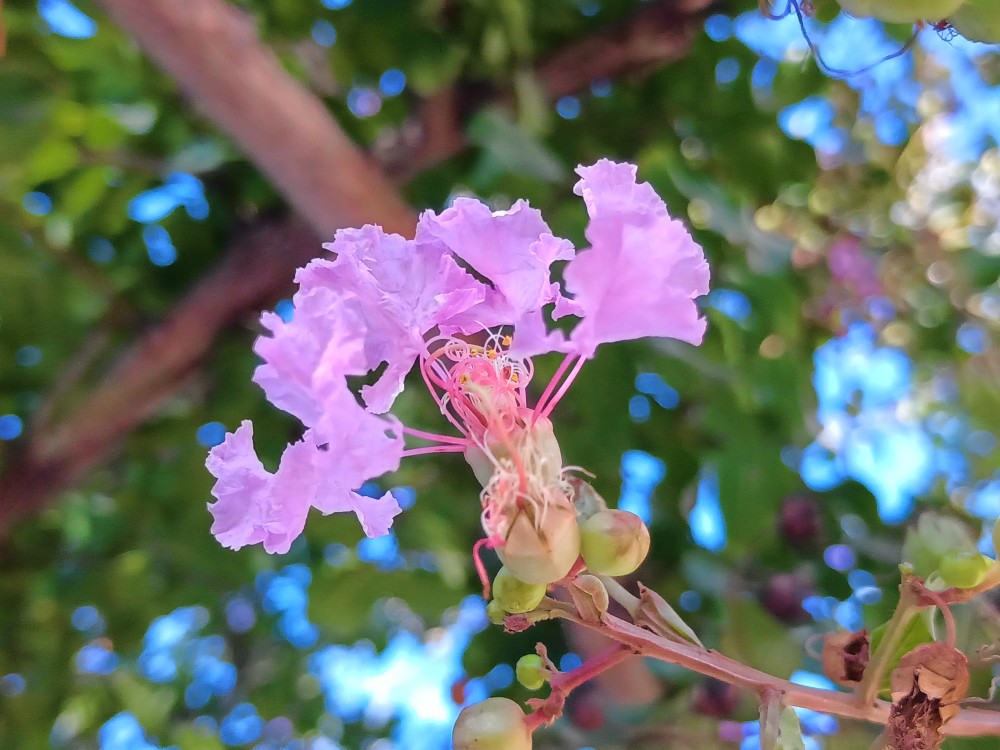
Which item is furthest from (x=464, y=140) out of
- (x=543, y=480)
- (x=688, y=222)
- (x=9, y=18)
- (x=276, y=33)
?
(x=543, y=480)

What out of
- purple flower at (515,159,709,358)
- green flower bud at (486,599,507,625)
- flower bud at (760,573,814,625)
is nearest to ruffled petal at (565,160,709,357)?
purple flower at (515,159,709,358)

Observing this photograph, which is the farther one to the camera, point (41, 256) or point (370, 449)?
point (41, 256)

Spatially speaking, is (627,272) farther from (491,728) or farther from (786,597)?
(786,597)

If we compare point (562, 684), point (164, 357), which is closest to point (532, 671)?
point (562, 684)

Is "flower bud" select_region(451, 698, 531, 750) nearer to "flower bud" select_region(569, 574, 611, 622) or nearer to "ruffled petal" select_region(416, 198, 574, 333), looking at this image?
"flower bud" select_region(569, 574, 611, 622)

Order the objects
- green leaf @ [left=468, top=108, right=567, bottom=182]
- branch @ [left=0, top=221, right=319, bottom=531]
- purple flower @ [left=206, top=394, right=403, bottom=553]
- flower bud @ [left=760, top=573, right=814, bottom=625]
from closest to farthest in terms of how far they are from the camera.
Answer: purple flower @ [left=206, top=394, right=403, bottom=553], green leaf @ [left=468, top=108, right=567, bottom=182], flower bud @ [left=760, top=573, right=814, bottom=625], branch @ [left=0, top=221, right=319, bottom=531]

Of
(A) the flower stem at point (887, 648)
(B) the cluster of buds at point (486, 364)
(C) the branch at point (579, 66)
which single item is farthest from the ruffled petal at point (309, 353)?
(C) the branch at point (579, 66)

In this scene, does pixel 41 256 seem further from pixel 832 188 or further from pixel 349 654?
pixel 832 188
